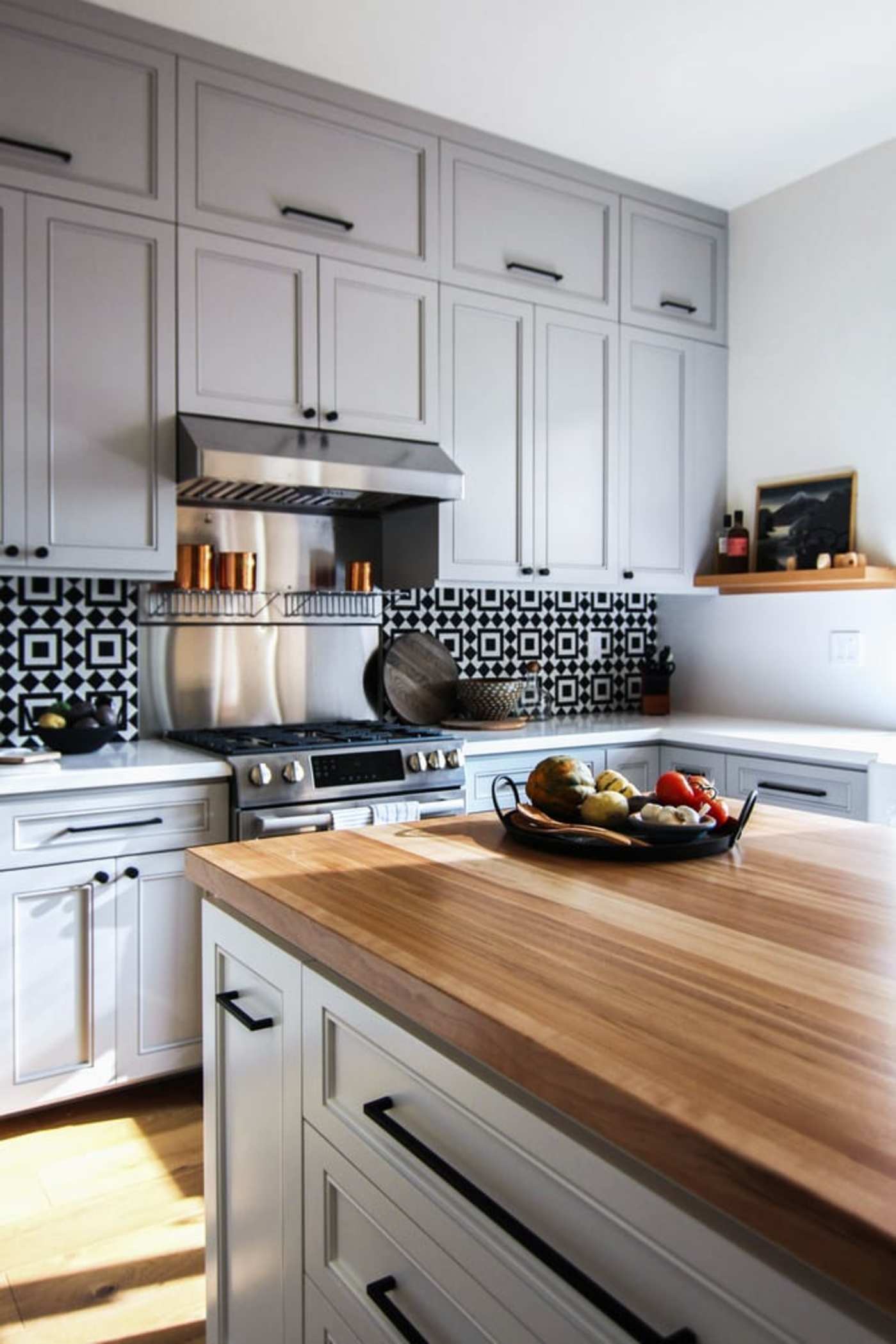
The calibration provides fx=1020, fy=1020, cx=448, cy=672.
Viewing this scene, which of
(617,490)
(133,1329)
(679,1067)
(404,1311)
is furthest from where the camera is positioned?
(617,490)

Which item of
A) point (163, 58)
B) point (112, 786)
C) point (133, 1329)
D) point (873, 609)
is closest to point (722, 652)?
point (873, 609)

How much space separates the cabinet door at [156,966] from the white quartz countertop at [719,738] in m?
0.97

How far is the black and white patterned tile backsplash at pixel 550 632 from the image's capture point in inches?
148

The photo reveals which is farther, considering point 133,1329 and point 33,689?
point 33,689

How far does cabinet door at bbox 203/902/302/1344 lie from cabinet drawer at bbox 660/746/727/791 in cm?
209

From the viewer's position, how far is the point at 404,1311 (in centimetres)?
104

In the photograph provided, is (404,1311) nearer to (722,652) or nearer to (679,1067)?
(679,1067)

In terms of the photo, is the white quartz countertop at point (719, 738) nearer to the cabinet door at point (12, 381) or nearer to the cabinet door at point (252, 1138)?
the cabinet door at point (12, 381)

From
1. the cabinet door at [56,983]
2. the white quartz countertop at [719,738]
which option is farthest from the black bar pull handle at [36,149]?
the white quartz countertop at [719,738]

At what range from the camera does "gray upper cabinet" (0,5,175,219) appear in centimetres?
254

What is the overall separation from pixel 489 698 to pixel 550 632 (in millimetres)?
620

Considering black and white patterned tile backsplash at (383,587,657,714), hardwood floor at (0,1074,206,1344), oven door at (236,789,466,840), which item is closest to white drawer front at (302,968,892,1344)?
hardwood floor at (0,1074,206,1344)

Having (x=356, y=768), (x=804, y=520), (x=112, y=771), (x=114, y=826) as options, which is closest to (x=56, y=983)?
(x=114, y=826)

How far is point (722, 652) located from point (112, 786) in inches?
98.8
